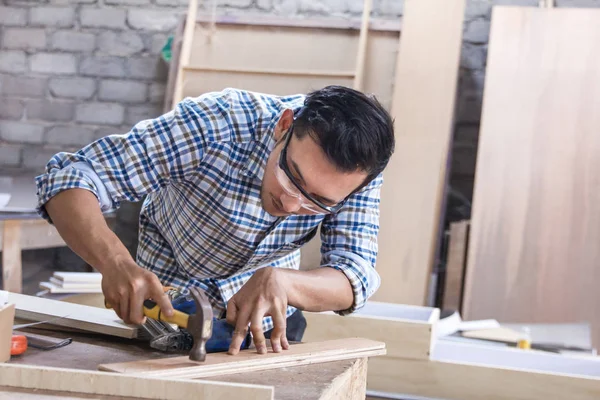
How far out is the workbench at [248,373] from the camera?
1.41m

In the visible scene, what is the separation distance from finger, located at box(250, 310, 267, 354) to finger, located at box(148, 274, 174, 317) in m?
0.20

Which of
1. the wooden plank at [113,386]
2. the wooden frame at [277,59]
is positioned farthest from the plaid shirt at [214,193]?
the wooden frame at [277,59]

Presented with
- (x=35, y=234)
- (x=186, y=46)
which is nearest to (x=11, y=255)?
(x=35, y=234)

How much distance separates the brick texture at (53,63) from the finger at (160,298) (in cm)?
411

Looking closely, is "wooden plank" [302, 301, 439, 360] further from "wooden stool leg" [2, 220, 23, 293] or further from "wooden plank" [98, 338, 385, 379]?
"wooden stool leg" [2, 220, 23, 293]

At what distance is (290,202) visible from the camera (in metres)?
1.72

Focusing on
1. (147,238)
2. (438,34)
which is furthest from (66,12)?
(147,238)

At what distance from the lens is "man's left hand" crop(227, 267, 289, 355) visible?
1.62 meters

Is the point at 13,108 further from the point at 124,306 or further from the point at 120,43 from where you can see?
the point at 124,306

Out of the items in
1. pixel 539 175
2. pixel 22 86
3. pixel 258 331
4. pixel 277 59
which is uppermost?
pixel 277 59

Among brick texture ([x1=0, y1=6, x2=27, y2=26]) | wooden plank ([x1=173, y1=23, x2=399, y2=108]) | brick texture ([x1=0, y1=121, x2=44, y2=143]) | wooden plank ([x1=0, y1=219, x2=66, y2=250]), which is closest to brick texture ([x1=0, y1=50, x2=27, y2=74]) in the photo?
brick texture ([x1=0, y1=6, x2=27, y2=26])

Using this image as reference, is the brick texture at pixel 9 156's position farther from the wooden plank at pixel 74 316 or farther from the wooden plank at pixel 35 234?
the wooden plank at pixel 74 316

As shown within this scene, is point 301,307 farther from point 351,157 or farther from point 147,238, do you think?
point 147,238

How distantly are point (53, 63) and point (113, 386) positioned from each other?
14.7 ft
